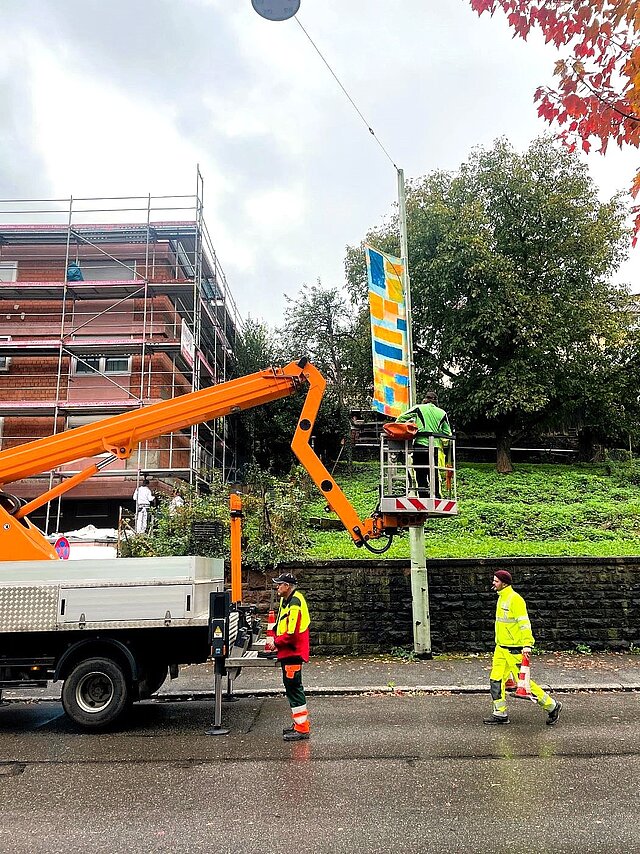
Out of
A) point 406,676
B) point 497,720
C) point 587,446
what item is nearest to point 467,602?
point 406,676

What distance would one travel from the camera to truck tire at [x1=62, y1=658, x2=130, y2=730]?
8.27 metres

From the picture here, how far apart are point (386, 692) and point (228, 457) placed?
2289 centimetres

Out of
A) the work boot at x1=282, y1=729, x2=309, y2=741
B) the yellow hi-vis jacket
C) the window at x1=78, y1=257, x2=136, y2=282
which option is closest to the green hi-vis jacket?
the yellow hi-vis jacket

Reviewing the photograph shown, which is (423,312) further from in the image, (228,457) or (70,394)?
(70,394)

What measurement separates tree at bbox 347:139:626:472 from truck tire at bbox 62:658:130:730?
69.0 feet

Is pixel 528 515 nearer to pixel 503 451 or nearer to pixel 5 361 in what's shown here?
pixel 503 451

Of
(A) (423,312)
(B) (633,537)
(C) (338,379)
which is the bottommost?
(B) (633,537)

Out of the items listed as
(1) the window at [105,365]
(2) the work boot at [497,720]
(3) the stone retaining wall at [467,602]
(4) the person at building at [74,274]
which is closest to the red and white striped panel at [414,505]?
(2) the work boot at [497,720]

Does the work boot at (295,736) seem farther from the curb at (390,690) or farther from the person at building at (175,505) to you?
the person at building at (175,505)

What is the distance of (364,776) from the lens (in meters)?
6.37

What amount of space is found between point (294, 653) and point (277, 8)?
265 inches

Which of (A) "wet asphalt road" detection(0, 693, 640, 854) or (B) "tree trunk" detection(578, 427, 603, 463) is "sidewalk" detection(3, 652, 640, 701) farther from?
(B) "tree trunk" detection(578, 427, 603, 463)

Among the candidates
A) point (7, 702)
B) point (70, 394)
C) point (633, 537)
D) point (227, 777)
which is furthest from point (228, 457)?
point (227, 777)

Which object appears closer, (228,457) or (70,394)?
(70,394)
